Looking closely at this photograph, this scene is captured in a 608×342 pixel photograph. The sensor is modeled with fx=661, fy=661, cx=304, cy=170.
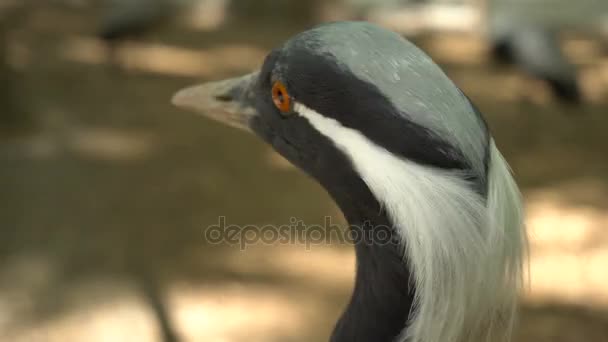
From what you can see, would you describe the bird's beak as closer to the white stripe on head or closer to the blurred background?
the white stripe on head

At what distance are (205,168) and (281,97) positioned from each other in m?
1.48

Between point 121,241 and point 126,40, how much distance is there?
5.53 feet

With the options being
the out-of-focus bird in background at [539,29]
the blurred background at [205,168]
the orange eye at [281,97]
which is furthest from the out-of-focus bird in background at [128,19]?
the orange eye at [281,97]

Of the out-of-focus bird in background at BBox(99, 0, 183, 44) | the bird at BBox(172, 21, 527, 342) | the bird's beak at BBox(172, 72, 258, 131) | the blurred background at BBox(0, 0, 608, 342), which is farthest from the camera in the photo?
the out-of-focus bird in background at BBox(99, 0, 183, 44)

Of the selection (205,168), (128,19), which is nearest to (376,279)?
(205,168)

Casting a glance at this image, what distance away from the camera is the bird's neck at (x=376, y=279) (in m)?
0.98

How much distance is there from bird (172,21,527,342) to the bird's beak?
164 millimetres

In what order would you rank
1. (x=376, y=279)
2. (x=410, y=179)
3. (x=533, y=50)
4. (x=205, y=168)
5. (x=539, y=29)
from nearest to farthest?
1. (x=410, y=179)
2. (x=376, y=279)
3. (x=205, y=168)
4. (x=533, y=50)
5. (x=539, y=29)

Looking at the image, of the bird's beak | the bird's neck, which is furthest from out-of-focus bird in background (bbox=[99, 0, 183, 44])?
the bird's neck

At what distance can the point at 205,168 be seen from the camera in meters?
2.53

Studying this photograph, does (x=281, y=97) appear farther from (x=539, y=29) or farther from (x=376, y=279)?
(x=539, y=29)

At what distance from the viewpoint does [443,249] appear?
0.89 metres

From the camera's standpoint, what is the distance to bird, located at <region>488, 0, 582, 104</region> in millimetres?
3184

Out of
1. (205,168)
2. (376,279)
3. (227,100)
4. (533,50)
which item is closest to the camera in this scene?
(376,279)
